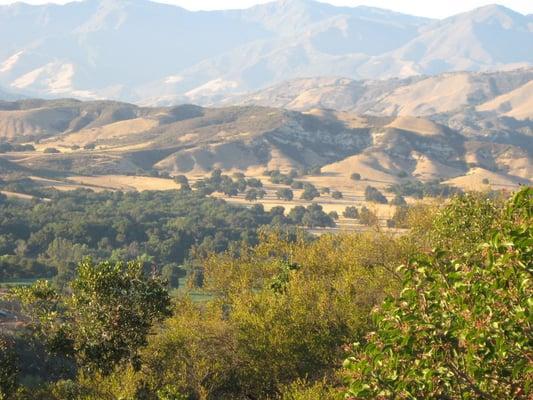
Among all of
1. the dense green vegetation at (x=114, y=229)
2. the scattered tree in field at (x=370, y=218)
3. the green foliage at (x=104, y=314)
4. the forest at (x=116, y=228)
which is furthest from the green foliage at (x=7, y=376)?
the dense green vegetation at (x=114, y=229)

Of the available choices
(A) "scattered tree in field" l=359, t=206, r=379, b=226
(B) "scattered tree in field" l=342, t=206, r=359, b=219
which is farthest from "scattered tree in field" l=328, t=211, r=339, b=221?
(A) "scattered tree in field" l=359, t=206, r=379, b=226

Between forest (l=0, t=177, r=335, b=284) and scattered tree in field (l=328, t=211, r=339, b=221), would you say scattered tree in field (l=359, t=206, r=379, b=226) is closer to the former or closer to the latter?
forest (l=0, t=177, r=335, b=284)

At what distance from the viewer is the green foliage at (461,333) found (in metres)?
14.3

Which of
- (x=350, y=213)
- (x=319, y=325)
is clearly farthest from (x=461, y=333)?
(x=350, y=213)

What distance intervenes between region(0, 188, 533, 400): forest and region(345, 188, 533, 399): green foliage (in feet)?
0.14

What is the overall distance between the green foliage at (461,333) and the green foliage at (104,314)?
19.1m

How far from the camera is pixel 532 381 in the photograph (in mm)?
14625

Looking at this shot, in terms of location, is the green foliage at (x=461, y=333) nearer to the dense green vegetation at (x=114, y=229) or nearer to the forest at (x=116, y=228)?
the forest at (x=116, y=228)

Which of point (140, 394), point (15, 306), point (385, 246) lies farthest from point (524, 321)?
point (15, 306)

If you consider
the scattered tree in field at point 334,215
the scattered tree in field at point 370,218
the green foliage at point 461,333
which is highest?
the green foliage at point 461,333

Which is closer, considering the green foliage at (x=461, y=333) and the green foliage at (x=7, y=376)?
the green foliage at (x=461, y=333)

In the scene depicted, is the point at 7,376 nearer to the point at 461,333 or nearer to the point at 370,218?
the point at 461,333

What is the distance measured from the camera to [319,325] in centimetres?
Result: 3850

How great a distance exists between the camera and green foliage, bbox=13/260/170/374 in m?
32.4
